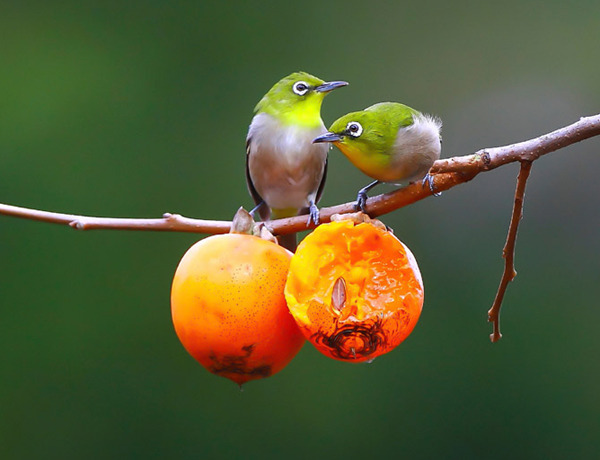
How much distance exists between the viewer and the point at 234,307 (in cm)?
114

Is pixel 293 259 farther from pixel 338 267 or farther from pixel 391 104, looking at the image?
pixel 391 104

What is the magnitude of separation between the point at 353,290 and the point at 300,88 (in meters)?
1.43

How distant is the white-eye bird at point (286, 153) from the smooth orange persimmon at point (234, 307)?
4.71 ft

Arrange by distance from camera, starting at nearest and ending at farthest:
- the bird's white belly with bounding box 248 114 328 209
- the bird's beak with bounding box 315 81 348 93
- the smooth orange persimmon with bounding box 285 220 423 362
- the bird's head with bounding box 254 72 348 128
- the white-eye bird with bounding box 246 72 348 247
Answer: the smooth orange persimmon with bounding box 285 220 423 362 < the bird's beak with bounding box 315 81 348 93 < the bird's head with bounding box 254 72 348 128 < the white-eye bird with bounding box 246 72 348 247 < the bird's white belly with bounding box 248 114 328 209

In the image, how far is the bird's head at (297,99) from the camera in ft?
8.05

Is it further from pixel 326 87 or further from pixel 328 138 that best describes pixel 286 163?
pixel 328 138

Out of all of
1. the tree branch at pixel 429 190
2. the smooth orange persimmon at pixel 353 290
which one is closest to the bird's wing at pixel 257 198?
the tree branch at pixel 429 190

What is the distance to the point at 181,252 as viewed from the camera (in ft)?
13.9

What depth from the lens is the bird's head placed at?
8.05 feet

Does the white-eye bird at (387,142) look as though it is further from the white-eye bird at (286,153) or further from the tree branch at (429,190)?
the white-eye bird at (286,153)

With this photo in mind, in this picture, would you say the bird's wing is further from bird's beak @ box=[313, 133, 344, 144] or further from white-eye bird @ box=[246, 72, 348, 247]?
bird's beak @ box=[313, 133, 344, 144]

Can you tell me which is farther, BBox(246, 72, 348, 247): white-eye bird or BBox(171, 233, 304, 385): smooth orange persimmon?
BBox(246, 72, 348, 247): white-eye bird

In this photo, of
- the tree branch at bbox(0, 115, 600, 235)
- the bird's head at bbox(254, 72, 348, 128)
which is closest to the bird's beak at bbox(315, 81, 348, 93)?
the bird's head at bbox(254, 72, 348, 128)

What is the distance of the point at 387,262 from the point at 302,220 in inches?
15.1
